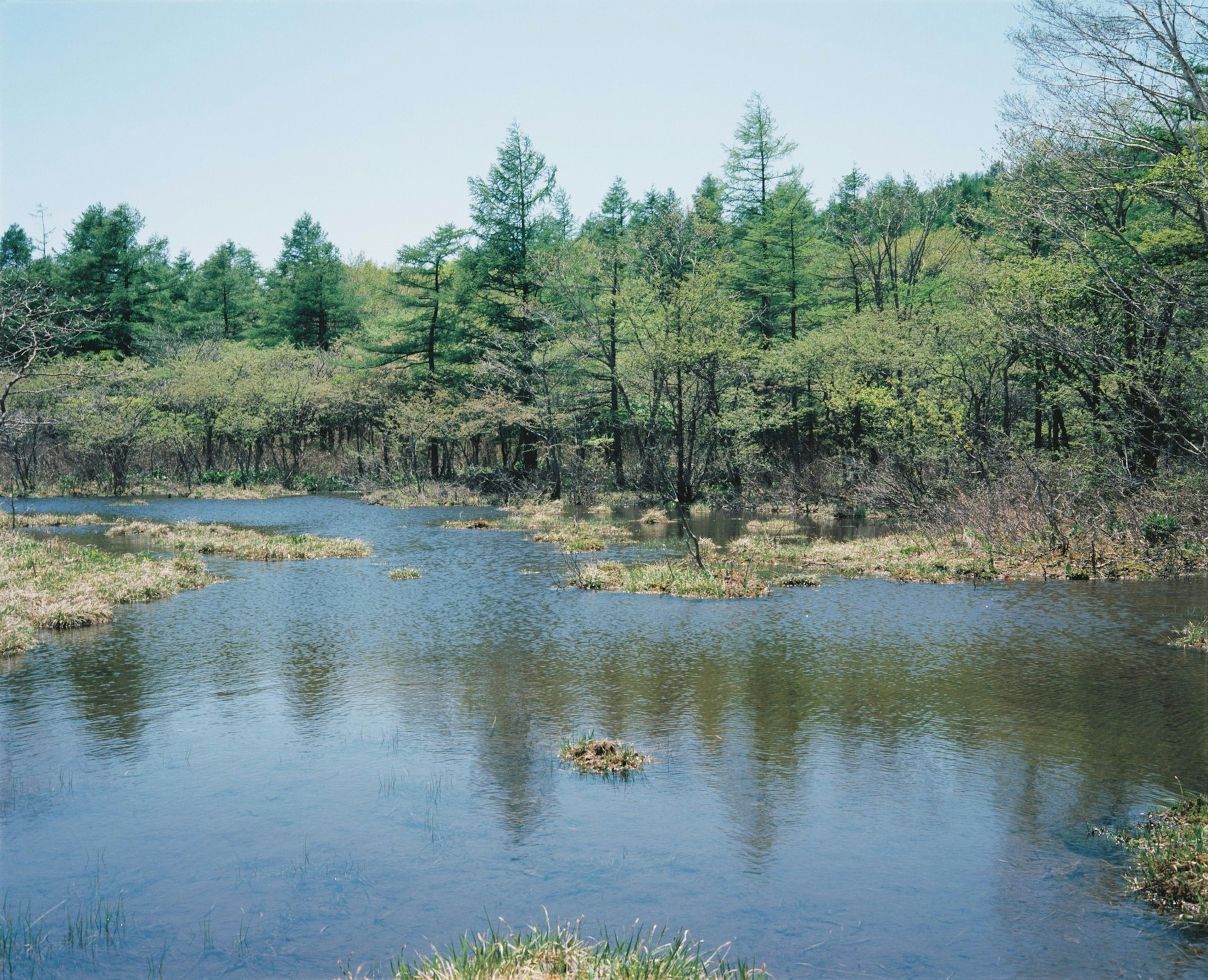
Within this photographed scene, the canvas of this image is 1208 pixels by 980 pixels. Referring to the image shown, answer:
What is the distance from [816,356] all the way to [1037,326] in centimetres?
1893

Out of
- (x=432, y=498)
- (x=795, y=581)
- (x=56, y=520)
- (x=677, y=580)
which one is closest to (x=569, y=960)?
(x=677, y=580)

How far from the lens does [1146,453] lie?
27.6 meters

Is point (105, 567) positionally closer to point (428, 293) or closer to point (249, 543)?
point (249, 543)

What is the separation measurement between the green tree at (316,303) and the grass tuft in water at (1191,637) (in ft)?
233

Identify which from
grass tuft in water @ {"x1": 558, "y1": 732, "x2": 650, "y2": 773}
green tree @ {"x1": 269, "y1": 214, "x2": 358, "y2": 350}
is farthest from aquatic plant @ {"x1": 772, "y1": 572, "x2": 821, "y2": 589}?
green tree @ {"x1": 269, "y1": 214, "x2": 358, "y2": 350}

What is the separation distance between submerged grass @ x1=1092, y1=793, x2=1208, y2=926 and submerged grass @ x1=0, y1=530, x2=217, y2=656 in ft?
61.8

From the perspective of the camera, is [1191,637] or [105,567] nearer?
[1191,637]

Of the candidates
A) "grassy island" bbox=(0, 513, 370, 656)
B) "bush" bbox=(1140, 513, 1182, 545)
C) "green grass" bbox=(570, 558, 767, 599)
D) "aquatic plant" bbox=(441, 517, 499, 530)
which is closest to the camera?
"grassy island" bbox=(0, 513, 370, 656)

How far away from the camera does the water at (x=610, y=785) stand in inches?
285

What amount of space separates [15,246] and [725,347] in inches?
3522

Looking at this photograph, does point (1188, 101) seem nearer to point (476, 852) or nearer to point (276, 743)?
point (476, 852)

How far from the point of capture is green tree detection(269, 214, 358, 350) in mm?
78375

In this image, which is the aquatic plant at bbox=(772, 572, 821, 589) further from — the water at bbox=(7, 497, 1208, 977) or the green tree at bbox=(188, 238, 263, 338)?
the green tree at bbox=(188, 238, 263, 338)

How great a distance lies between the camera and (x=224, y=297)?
86750mm
